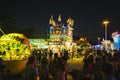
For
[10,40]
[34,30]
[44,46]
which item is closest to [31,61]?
[10,40]

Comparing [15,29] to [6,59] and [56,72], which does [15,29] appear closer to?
[6,59]

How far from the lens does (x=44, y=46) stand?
50.2m

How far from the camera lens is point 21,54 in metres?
19.8

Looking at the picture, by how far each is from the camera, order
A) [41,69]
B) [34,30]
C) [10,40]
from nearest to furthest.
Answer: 1. [41,69]
2. [10,40]
3. [34,30]

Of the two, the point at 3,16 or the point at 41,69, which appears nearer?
the point at 41,69

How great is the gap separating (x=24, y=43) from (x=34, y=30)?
63.3 m

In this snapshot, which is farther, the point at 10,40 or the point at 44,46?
the point at 44,46

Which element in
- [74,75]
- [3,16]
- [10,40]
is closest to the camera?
[74,75]

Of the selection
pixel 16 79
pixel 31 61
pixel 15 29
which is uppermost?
pixel 15 29

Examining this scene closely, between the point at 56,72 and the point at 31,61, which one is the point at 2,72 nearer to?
the point at 31,61

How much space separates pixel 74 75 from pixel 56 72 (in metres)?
1.05

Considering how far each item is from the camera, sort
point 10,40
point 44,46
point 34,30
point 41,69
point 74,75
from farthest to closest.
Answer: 1. point 34,30
2. point 44,46
3. point 10,40
4. point 41,69
5. point 74,75

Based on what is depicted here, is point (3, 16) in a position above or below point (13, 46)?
above

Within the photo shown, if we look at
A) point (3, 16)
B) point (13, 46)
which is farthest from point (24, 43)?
point (3, 16)
